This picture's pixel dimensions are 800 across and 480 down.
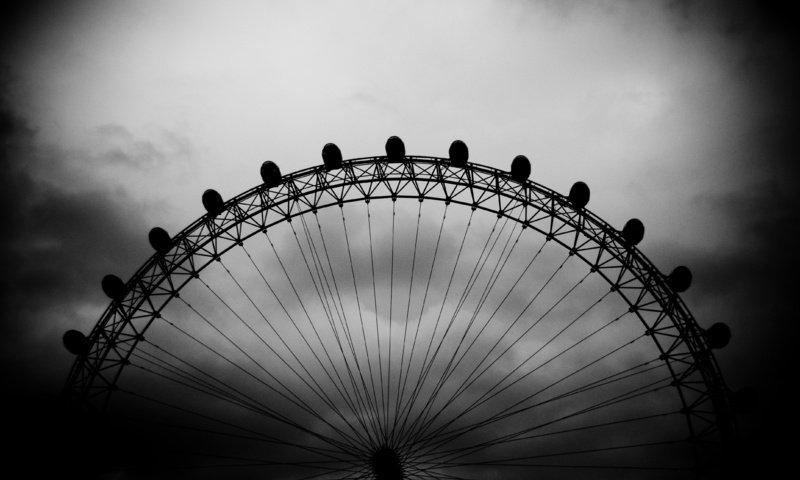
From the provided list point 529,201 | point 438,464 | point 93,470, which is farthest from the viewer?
point 529,201

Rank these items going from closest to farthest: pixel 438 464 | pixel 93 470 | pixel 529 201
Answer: pixel 438 464, pixel 93 470, pixel 529 201

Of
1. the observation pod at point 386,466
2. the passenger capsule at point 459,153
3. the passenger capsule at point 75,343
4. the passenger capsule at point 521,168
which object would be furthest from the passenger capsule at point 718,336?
the passenger capsule at point 75,343

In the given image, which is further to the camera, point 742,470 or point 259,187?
point 259,187

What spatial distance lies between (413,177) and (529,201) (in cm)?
486

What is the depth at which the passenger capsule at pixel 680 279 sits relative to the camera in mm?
20656

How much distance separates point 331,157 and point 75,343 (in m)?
12.4

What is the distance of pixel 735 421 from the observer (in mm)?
19375

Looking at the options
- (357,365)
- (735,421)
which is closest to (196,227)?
(357,365)

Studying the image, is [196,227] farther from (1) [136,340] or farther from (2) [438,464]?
(2) [438,464]

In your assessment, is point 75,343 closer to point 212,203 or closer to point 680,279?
point 212,203

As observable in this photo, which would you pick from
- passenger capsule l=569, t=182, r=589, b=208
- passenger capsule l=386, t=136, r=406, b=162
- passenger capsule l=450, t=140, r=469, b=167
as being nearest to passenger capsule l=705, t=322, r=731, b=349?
passenger capsule l=569, t=182, r=589, b=208

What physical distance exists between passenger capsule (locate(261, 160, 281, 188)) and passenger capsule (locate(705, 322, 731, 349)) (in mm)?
17956

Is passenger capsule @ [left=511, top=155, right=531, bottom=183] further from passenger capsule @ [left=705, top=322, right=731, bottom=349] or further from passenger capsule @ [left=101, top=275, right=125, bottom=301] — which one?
passenger capsule @ [left=101, top=275, right=125, bottom=301]

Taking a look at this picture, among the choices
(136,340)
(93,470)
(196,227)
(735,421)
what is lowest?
(93,470)
